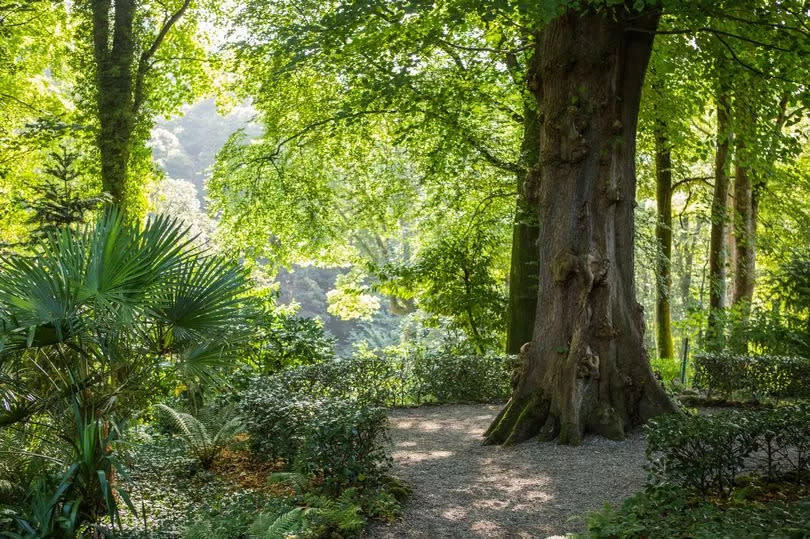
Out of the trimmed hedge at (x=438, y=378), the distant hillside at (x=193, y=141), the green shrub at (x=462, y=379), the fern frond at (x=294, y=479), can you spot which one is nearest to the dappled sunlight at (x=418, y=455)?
the fern frond at (x=294, y=479)

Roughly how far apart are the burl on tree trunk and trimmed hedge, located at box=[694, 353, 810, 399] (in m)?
4.20

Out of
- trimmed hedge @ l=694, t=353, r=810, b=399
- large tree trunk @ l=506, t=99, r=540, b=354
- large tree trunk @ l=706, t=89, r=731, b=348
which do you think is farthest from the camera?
large tree trunk @ l=706, t=89, r=731, b=348

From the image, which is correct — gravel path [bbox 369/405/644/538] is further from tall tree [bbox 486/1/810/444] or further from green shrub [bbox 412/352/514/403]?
green shrub [bbox 412/352/514/403]

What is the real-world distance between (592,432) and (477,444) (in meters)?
1.44

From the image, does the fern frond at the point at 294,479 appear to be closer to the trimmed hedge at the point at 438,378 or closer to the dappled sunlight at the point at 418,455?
the dappled sunlight at the point at 418,455

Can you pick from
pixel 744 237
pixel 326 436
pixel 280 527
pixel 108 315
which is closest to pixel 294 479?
pixel 326 436

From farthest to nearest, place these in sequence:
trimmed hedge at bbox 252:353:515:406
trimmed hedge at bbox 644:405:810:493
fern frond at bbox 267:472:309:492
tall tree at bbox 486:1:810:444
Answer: trimmed hedge at bbox 252:353:515:406
tall tree at bbox 486:1:810:444
fern frond at bbox 267:472:309:492
trimmed hedge at bbox 644:405:810:493

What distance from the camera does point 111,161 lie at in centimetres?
1332

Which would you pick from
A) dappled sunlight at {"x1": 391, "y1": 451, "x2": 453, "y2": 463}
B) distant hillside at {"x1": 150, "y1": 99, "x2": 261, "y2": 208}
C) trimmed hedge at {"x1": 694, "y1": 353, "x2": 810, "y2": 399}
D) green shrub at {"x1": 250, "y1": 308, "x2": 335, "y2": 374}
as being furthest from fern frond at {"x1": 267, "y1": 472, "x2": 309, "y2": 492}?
distant hillside at {"x1": 150, "y1": 99, "x2": 261, "y2": 208}

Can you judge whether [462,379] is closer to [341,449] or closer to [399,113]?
[399,113]

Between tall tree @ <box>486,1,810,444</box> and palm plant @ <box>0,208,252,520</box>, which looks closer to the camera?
palm plant @ <box>0,208,252,520</box>

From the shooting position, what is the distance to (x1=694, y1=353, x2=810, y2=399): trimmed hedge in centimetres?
1277

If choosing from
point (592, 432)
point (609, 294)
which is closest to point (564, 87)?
point (609, 294)

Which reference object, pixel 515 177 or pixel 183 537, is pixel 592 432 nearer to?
pixel 183 537
